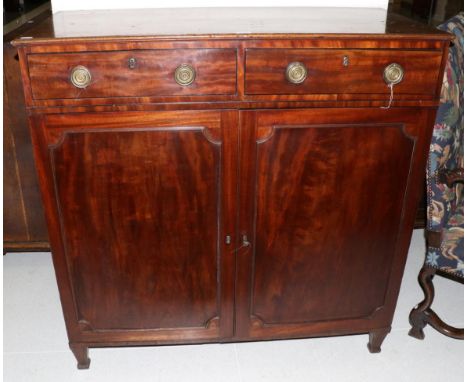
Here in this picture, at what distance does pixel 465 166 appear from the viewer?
1.68 m

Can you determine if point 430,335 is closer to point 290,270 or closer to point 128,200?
point 290,270

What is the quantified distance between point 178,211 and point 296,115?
17.5 inches

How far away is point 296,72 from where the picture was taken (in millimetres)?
1298

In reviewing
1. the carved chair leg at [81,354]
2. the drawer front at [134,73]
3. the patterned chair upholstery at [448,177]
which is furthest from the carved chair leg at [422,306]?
the carved chair leg at [81,354]

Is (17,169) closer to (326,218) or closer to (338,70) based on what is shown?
(326,218)

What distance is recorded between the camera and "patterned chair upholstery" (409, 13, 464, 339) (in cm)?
159

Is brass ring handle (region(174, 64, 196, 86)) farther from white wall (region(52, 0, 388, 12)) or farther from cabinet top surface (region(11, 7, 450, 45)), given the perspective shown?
white wall (region(52, 0, 388, 12))

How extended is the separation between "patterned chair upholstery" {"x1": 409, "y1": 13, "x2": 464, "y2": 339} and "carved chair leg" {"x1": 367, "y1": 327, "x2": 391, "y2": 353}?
0.23 m

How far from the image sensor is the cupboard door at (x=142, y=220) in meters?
1.36

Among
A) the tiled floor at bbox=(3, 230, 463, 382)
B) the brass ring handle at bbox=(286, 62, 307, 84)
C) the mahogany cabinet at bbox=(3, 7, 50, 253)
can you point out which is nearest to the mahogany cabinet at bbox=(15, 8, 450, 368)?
the brass ring handle at bbox=(286, 62, 307, 84)

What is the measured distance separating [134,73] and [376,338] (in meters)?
1.28

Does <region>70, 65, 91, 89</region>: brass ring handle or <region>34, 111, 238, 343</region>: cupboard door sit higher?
<region>70, 65, 91, 89</region>: brass ring handle

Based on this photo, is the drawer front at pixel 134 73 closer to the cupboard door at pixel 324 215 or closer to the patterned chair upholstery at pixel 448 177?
the cupboard door at pixel 324 215

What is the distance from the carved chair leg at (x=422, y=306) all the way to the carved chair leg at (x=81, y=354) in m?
1.22
